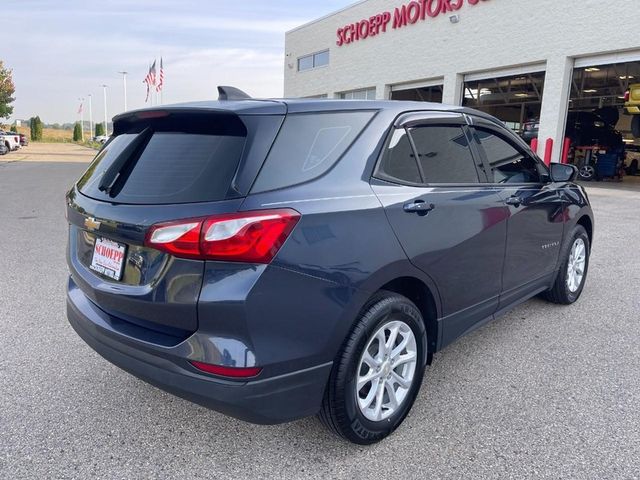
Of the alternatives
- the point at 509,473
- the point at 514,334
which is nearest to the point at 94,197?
the point at 509,473

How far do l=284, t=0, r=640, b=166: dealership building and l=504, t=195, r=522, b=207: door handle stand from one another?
14.7 metres

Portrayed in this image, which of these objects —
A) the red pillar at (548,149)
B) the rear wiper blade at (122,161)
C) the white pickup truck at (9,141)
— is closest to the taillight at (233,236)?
the rear wiper blade at (122,161)

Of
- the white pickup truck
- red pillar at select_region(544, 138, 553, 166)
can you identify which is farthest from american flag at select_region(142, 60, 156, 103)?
red pillar at select_region(544, 138, 553, 166)

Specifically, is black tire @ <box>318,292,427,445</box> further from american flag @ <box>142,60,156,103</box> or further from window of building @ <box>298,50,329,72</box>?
american flag @ <box>142,60,156,103</box>

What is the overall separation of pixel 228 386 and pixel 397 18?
78.7 ft

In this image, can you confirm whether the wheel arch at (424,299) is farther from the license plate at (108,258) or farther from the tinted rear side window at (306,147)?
the license plate at (108,258)

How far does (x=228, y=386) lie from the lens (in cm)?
194

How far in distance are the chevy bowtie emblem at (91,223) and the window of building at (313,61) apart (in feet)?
92.2

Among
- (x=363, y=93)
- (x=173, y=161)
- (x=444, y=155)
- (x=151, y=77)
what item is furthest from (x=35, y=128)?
(x=444, y=155)

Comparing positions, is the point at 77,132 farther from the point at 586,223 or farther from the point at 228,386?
the point at 228,386

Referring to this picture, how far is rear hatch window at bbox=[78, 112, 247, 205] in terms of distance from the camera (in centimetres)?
204

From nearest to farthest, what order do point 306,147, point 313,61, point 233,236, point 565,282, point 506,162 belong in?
point 233,236, point 306,147, point 506,162, point 565,282, point 313,61

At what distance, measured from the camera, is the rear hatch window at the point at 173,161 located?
2041 millimetres

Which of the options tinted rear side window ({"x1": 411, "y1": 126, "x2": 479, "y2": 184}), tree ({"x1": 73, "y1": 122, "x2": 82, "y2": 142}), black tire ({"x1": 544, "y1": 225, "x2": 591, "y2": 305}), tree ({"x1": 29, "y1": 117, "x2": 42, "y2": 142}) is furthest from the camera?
tree ({"x1": 73, "y1": 122, "x2": 82, "y2": 142})
